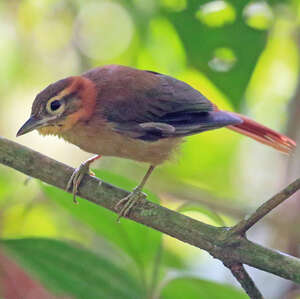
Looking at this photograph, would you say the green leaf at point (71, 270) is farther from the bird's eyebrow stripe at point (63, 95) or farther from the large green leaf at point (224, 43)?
the large green leaf at point (224, 43)

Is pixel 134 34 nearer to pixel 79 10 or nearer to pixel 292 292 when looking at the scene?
pixel 79 10

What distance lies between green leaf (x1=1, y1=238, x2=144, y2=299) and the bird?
1.22ft

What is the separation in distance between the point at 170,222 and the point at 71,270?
0.54m

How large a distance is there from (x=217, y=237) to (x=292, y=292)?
66.9 inches

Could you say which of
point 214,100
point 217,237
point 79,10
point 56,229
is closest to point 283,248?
point 214,100

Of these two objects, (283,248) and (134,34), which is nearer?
(283,248)

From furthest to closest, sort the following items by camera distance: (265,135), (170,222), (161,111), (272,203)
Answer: (265,135), (161,111), (170,222), (272,203)

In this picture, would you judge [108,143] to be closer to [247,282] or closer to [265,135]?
[265,135]

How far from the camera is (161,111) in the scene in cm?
264

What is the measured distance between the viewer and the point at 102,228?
6.85 feet

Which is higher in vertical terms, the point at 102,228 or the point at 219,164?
the point at 219,164

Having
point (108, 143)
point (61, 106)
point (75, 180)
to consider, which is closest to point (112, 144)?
point (108, 143)

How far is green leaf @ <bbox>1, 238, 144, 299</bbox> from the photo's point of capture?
Answer: 2012 millimetres

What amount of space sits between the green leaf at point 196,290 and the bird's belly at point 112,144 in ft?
2.38
